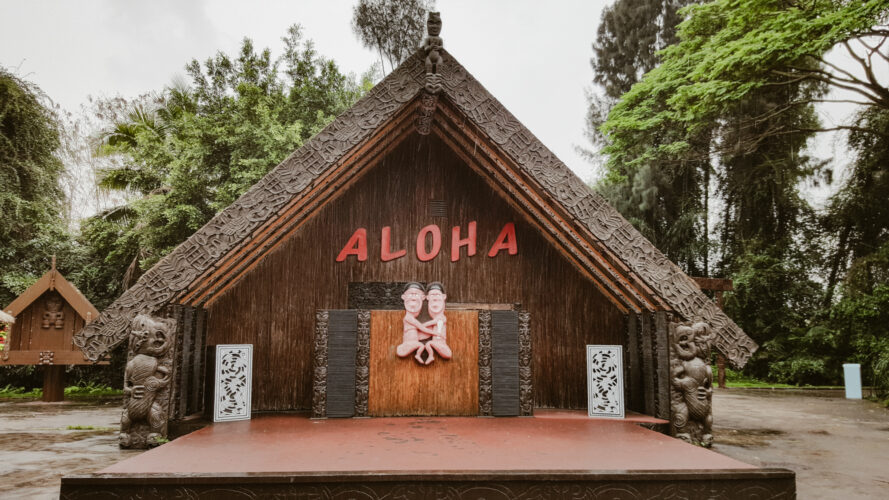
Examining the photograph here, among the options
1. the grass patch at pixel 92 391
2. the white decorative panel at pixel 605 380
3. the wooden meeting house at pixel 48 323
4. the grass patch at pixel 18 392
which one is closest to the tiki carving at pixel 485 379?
the white decorative panel at pixel 605 380

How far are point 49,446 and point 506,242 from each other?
5080 millimetres

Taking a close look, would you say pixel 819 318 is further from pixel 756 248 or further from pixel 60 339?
pixel 60 339

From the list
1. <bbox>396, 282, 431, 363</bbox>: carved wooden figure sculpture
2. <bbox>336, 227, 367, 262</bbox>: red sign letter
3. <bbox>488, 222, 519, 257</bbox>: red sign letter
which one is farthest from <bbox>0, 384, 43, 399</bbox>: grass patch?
<bbox>488, 222, 519, 257</bbox>: red sign letter

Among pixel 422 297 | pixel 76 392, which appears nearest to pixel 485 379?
pixel 422 297

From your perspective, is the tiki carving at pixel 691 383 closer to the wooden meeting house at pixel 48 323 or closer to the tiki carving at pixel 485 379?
the tiki carving at pixel 485 379

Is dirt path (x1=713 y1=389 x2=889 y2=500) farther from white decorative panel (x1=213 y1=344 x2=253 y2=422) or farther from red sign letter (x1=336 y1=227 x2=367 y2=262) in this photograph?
white decorative panel (x1=213 y1=344 x2=253 y2=422)

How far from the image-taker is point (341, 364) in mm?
4840

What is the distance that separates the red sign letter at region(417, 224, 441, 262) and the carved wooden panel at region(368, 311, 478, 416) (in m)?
1.22

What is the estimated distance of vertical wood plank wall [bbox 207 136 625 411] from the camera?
19.3 feet

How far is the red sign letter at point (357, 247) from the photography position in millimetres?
6047

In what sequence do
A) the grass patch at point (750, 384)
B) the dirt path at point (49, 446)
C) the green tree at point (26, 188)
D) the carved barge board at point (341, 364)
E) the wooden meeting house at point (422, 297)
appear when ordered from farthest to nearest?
the grass patch at point (750, 384) < the green tree at point (26, 188) < the carved barge board at point (341, 364) < the wooden meeting house at point (422, 297) < the dirt path at point (49, 446)

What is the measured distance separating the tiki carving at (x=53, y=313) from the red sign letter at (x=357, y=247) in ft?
18.4

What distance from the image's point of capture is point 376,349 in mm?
4961

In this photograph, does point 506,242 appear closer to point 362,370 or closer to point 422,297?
point 422,297
